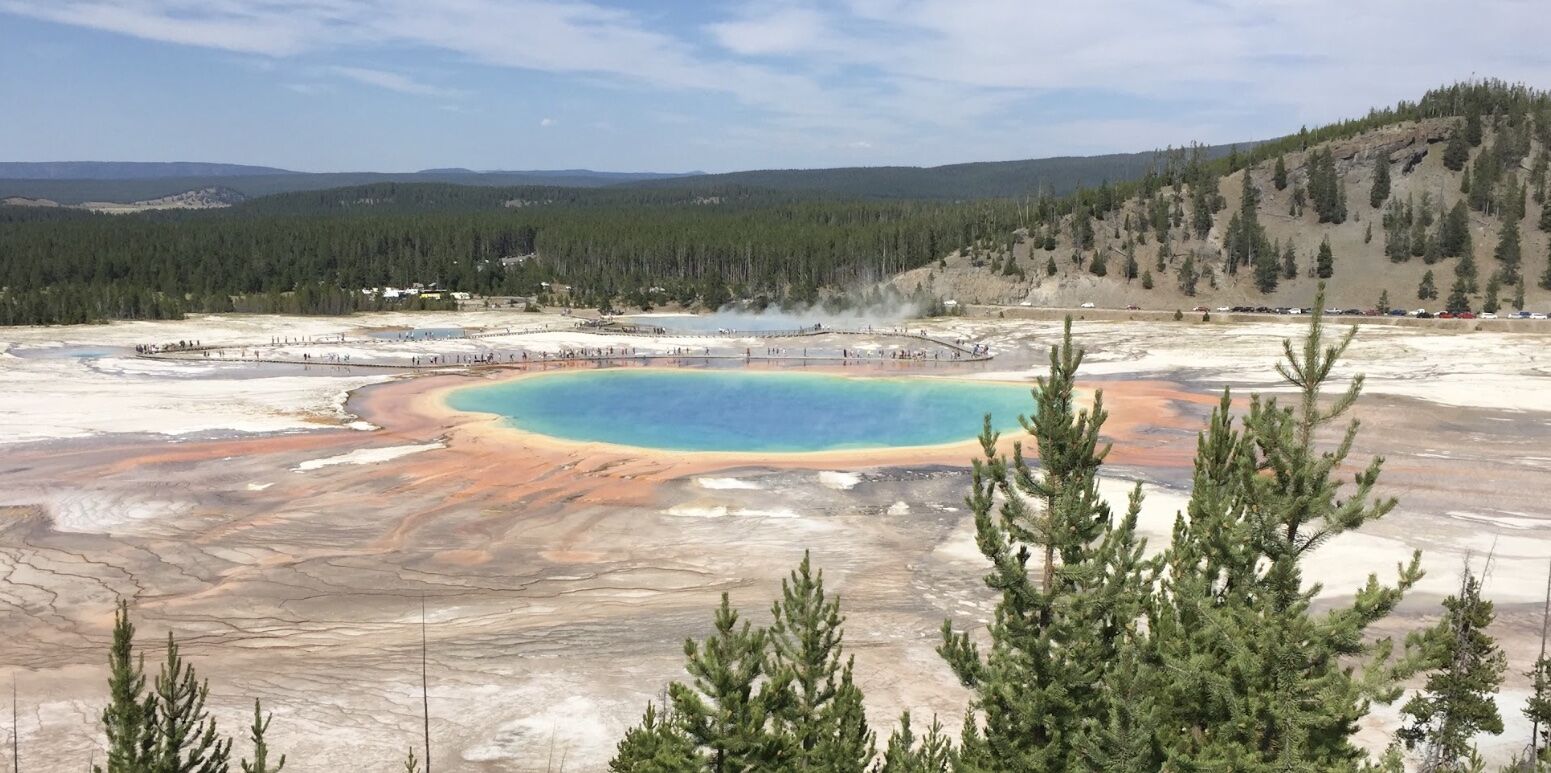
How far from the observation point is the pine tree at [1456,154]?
116250 mm

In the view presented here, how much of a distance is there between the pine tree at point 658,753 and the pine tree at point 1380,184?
124089 millimetres

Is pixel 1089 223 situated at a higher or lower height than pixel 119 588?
higher

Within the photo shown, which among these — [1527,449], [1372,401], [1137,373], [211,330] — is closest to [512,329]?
[211,330]

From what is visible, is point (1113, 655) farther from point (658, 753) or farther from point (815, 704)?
point (658, 753)

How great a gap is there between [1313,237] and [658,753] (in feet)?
386

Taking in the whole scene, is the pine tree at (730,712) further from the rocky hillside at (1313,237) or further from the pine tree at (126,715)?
the rocky hillside at (1313,237)

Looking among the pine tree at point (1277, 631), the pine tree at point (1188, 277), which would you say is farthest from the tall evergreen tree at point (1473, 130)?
the pine tree at point (1277, 631)

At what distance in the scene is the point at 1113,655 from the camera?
10.8 meters

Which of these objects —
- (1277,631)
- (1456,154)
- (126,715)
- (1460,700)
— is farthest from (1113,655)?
(1456,154)

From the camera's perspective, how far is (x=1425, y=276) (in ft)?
322

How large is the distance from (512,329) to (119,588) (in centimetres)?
6627

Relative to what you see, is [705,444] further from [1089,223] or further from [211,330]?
[1089,223]

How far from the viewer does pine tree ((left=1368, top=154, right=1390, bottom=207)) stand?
11394 centimetres

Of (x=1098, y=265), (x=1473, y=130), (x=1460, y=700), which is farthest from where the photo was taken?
(x=1473, y=130)
